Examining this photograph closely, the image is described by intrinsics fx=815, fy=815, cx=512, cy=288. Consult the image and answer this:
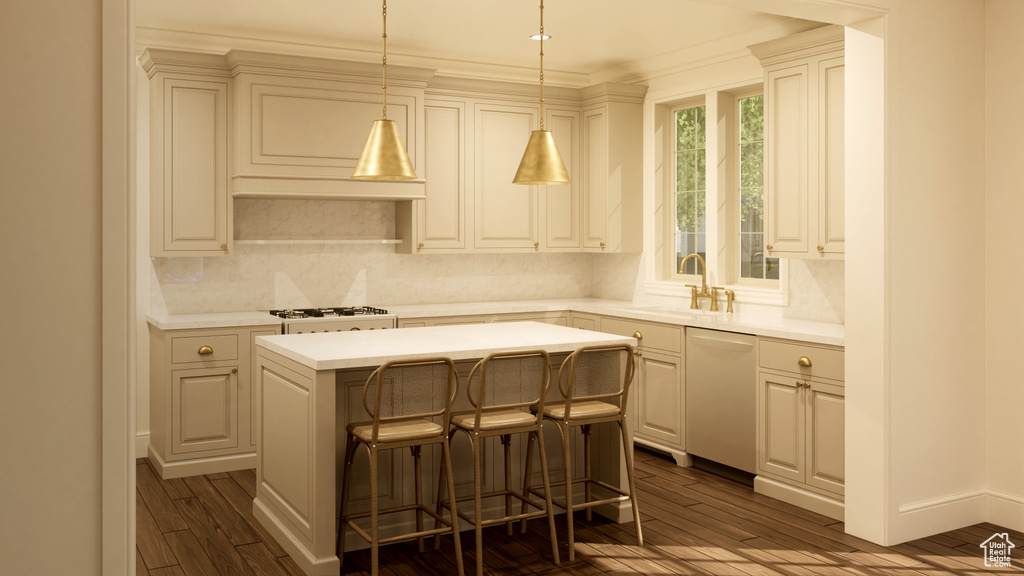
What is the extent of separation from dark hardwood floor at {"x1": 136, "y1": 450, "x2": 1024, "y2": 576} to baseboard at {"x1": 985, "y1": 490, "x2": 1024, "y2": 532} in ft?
0.25

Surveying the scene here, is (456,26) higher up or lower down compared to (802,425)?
higher up

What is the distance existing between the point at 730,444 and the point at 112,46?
3.77m

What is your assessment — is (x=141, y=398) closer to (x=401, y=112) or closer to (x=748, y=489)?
(x=401, y=112)

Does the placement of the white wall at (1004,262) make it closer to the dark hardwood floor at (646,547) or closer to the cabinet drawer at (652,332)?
the dark hardwood floor at (646,547)

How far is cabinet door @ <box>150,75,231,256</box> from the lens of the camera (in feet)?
16.0

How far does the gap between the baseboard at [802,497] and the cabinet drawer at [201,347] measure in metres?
3.11

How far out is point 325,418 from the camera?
3256 millimetres

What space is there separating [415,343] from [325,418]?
23.1 inches

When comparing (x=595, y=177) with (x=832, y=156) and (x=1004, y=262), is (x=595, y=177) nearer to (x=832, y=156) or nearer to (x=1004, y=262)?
(x=832, y=156)

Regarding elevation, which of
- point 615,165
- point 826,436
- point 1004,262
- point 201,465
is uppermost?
point 615,165

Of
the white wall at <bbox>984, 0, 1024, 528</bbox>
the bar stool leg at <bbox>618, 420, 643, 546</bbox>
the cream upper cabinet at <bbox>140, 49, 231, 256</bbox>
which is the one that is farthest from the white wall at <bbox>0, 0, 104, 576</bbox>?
the white wall at <bbox>984, 0, 1024, 528</bbox>

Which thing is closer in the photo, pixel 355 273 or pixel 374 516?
pixel 374 516

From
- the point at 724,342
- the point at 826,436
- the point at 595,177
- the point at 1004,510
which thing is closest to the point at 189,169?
the point at 595,177

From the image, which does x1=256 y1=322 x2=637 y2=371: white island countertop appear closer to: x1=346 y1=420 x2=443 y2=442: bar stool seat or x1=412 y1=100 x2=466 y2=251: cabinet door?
x1=346 y1=420 x2=443 y2=442: bar stool seat
